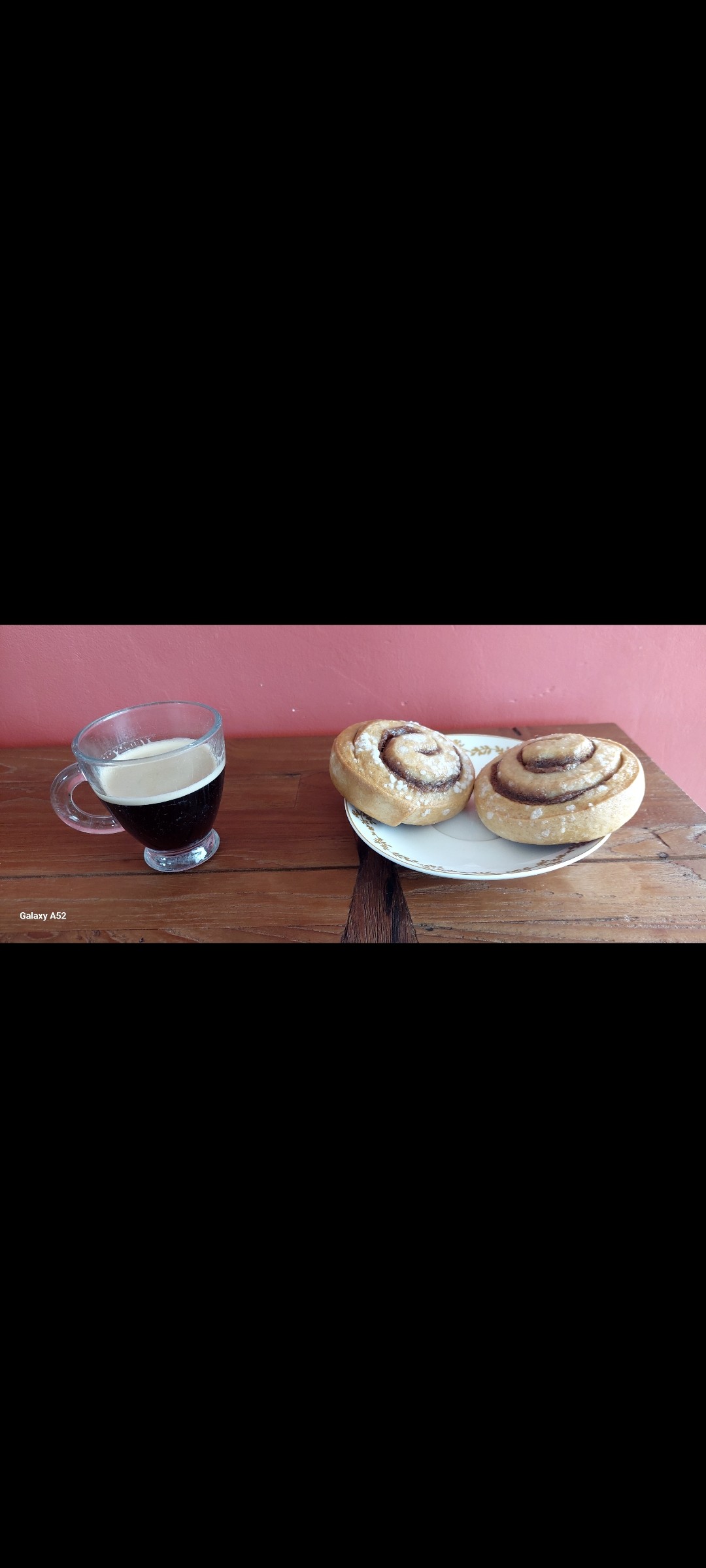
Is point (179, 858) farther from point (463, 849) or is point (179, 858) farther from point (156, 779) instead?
point (463, 849)

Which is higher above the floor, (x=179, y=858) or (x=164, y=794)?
(x=164, y=794)

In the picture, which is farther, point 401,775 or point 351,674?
point 351,674

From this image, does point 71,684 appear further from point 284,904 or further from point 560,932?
point 560,932

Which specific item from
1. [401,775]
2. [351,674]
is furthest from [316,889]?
[351,674]

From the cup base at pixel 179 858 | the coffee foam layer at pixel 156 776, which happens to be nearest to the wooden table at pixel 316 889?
the cup base at pixel 179 858

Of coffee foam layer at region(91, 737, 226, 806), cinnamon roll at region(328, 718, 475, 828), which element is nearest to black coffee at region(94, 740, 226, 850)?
coffee foam layer at region(91, 737, 226, 806)

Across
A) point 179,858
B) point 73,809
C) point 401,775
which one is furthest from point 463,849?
point 73,809

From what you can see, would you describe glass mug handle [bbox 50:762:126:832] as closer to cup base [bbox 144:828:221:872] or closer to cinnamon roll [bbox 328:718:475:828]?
cup base [bbox 144:828:221:872]
